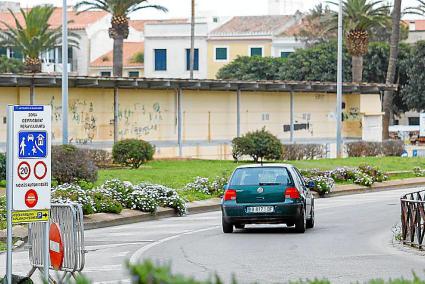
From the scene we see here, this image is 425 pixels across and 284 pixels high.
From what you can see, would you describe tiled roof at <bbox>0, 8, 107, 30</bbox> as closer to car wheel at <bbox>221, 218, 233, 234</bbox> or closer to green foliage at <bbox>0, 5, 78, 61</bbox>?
green foliage at <bbox>0, 5, 78, 61</bbox>

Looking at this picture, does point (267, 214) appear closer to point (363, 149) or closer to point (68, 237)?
point (68, 237)

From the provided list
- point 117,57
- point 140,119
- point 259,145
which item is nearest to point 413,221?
point 259,145

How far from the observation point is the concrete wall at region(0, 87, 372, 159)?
4731 centimetres

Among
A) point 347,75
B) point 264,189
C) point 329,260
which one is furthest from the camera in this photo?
point 347,75

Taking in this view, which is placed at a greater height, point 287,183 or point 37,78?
point 37,78

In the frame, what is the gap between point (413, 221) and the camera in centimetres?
1969

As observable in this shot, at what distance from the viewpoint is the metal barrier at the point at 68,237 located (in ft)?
45.6

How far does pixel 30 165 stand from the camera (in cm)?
1278

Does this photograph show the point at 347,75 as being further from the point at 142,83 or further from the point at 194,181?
the point at 194,181

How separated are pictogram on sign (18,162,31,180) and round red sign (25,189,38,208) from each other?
0.17 metres

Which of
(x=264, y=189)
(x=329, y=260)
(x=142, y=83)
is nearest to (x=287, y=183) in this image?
(x=264, y=189)

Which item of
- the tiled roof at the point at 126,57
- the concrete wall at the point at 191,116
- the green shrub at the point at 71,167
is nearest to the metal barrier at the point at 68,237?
the green shrub at the point at 71,167

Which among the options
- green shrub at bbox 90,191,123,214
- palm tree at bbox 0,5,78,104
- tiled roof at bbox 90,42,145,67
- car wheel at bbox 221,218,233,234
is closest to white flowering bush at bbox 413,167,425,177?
green shrub at bbox 90,191,123,214

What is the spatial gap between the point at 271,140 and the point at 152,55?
178 ft
